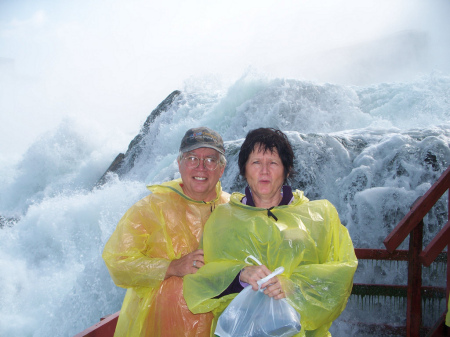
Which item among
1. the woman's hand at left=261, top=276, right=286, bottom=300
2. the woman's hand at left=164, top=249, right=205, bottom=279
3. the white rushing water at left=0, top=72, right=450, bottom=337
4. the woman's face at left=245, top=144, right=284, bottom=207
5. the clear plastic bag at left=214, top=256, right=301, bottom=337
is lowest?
the white rushing water at left=0, top=72, right=450, bottom=337

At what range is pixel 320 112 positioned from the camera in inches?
511

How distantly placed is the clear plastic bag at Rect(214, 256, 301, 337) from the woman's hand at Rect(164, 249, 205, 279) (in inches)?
13.9

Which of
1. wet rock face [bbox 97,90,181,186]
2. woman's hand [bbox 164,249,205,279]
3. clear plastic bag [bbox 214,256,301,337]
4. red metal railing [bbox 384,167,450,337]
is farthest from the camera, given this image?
wet rock face [bbox 97,90,181,186]

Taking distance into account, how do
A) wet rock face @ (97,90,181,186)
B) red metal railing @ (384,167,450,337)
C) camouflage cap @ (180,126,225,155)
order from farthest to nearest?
wet rock face @ (97,90,181,186)
red metal railing @ (384,167,450,337)
camouflage cap @ (180,126,225,155)

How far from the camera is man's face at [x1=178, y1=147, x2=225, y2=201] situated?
2006 millimetres

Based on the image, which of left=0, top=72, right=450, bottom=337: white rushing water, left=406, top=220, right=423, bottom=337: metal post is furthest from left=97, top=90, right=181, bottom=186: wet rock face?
left=406, top=220, right=423, bottom=337: metal post

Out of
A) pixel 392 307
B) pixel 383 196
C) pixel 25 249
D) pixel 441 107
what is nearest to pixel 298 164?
pixel 383 196

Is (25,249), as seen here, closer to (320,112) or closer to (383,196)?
(383,196)

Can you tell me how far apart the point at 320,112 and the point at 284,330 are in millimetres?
12420

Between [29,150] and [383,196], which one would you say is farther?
[29,150]

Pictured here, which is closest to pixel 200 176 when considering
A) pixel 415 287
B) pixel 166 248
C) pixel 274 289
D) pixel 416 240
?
pixel 166 248

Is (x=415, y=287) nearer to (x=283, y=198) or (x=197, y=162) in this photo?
(x=283, y=198)

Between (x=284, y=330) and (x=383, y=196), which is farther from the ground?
(x=284, y=330)

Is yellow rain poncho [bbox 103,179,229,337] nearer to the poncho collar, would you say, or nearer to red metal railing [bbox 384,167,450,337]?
the poncho collar
